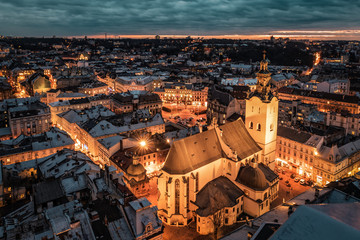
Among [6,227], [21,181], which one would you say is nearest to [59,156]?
[21,181]

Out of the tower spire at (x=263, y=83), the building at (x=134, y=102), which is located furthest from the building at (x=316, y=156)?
the building at (x=134, y=102)

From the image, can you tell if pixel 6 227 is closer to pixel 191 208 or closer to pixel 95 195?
pixel 95 195

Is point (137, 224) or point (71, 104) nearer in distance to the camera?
point (137, 224)

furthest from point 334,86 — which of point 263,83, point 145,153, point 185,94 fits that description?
point 145,153

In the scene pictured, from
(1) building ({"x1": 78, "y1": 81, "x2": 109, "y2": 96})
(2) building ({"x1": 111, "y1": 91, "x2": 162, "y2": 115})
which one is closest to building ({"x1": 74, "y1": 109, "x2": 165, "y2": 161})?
(2) building ({"x1": 111, "y1": 91, "x2": 162, "y2": 115})

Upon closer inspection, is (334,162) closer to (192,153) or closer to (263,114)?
(263,114)

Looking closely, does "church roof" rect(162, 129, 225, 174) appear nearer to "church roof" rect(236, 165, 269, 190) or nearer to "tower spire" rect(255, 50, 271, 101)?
"church roof" rect(236, 165, 269, 190)
